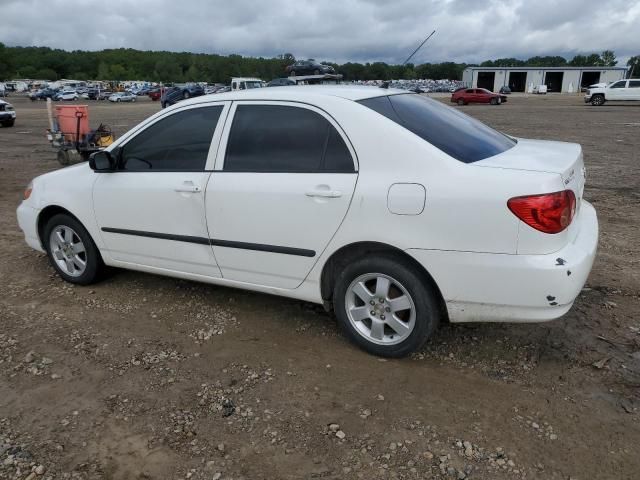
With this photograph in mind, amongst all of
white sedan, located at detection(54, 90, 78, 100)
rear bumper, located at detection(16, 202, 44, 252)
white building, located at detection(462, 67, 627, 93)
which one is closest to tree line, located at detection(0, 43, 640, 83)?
white building, located at detection(462, 67, 627, 93)

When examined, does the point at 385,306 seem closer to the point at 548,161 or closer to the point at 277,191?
the point at 277,191

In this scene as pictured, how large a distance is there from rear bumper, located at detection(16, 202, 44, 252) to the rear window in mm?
3183

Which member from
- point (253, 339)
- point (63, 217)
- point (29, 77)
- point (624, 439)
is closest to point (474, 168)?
point (624, 439)

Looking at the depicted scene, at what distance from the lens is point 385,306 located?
330 centimetres

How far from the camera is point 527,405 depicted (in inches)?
115

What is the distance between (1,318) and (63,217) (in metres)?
0.96

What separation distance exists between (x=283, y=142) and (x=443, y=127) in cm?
105

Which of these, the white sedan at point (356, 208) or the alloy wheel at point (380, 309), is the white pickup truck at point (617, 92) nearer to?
the white sedan at point (356, 208)

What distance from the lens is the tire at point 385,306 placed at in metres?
3.15

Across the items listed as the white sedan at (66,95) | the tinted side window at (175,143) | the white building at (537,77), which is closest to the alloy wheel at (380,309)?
the tinted side window at (175,143)

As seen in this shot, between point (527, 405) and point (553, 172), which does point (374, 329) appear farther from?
point (553, 172)

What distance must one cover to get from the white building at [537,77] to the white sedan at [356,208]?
281ft

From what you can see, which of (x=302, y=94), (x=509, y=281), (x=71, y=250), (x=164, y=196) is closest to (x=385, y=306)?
(x=509, y=281)

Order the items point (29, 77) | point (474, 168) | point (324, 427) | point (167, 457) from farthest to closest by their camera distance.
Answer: point (29, 77)
point (474, 168)
point (324, 427)
point (167, 457)
